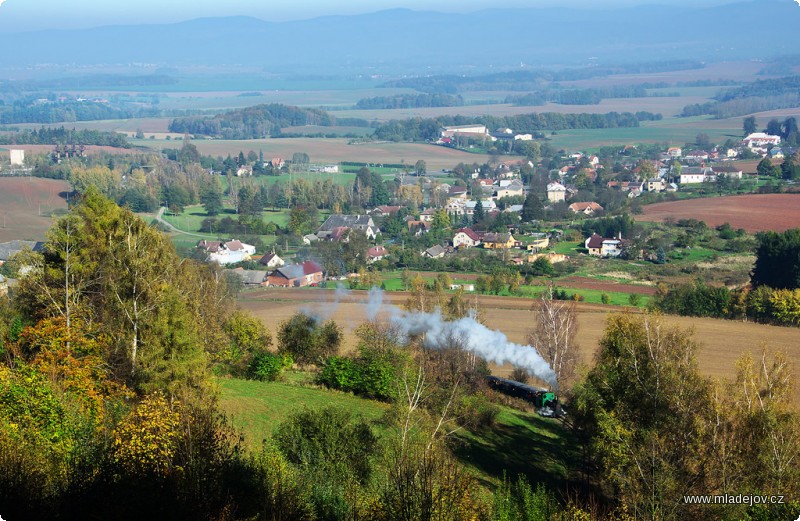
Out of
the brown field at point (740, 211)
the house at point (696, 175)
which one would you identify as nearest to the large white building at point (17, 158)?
the brown field at point (740, 211)

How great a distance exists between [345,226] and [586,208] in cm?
1594

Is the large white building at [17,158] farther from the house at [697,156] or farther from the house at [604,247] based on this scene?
the house at [697,156]

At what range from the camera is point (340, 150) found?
86.1m

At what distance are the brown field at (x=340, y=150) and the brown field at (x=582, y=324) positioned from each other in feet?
151

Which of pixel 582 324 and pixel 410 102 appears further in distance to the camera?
pixel 410 102

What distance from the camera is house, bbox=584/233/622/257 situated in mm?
41938

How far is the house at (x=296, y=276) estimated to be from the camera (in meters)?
36.3

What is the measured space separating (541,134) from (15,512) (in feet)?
302

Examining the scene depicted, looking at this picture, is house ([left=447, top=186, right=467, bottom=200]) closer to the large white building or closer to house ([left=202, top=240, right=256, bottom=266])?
house ([left=202, top=240, right=256, bottom=266])

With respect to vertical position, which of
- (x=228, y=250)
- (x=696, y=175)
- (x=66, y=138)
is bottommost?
(x=228, y=250)

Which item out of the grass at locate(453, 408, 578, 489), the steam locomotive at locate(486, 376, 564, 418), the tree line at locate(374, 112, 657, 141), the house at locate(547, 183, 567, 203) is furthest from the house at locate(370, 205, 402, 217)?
the tree line at locate(374, 112, 657, 141)

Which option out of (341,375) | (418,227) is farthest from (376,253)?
(341,375)

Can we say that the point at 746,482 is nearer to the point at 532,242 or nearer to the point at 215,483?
the point at 215,483

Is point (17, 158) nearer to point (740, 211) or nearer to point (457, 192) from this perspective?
point (457, 192)
